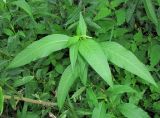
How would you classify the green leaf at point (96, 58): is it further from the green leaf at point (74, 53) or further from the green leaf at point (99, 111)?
the green leaf at point (99, 111)

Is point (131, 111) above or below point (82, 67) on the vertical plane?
below

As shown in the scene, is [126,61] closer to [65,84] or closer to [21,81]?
[65,84]

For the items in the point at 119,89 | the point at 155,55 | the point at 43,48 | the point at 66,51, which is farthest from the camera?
the point at 66,51

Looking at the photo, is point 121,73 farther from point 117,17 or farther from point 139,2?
point 139,2

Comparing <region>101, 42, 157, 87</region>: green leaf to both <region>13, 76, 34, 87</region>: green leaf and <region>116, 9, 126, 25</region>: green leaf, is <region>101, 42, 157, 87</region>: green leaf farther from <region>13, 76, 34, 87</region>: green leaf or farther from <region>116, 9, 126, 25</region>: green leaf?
<region>116, 9, 126, 25</region>: green leaf

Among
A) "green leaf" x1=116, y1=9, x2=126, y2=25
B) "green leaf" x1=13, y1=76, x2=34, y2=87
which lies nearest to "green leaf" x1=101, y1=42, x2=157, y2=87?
"green leaf" x1=13, y1=76, x2=34, y2=87

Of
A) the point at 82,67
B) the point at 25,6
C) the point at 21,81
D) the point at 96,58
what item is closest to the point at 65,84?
the point at 82,67

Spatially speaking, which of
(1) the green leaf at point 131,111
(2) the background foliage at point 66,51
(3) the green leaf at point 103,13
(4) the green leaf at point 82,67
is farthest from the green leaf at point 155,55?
(4) the green leaf at point 82,67
